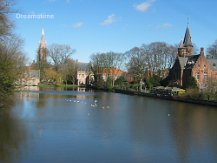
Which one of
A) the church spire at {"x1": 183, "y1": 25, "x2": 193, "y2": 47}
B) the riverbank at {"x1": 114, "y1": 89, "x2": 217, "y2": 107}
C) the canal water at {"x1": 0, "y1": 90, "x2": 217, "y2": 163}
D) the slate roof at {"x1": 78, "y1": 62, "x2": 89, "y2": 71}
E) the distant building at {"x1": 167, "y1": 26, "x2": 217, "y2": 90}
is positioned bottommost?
the canal water at {"x1": 0, "y1": 90, "x2": 217, "y2": 163}

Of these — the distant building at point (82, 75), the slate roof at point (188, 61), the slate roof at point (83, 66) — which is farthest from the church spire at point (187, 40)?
the distant building at point (82, 75)

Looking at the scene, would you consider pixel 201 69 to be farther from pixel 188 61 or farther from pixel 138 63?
pixel 138 63

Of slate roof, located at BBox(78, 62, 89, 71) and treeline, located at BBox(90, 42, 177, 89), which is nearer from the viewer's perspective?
treeline, located at BBox(90, 42, 177, 89)

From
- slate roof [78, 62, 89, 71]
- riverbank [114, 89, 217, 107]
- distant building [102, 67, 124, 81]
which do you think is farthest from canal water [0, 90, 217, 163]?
slate roof [78, 62, 89, 71]

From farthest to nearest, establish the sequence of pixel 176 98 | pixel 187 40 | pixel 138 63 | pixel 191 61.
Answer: pixel 138 63, pixel 187 40, pixel 191 61, pixel 176 98

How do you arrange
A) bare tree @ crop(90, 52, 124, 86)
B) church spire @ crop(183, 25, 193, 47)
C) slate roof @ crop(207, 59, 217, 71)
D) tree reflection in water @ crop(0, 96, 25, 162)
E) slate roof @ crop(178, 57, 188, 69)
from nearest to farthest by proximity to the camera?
1. tree reflection in water @ crop(0, 96, 25, 162)
2. slate roof @ crop(207, 59, 217, 71)
3. slate roof @ crop(178, 57, 188, 69)
4. church spire @ crop(183, 25, 193, 47)
5. bare tree @ crop(90, 52, 124, 86)

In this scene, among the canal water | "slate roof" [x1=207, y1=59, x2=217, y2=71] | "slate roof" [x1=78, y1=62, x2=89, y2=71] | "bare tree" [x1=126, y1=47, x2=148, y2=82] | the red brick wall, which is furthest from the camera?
"slate roof" [x1=78, y1=62, x2=89, y2=71]

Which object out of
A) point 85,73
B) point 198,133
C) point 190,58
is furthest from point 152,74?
point 198,133

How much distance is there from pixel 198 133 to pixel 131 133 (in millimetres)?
3806

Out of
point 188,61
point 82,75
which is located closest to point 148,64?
point 188,61

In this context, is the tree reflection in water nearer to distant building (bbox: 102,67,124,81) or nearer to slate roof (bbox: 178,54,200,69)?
slate roof (bbox: 178,54,200,69)

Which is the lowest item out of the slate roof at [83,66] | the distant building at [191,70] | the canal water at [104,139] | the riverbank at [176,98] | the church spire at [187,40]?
the canal water at [104,139]

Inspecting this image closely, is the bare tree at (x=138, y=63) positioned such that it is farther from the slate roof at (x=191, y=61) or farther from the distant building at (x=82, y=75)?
the distant building at (x=82, y=75)

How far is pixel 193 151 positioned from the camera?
14031 mm
